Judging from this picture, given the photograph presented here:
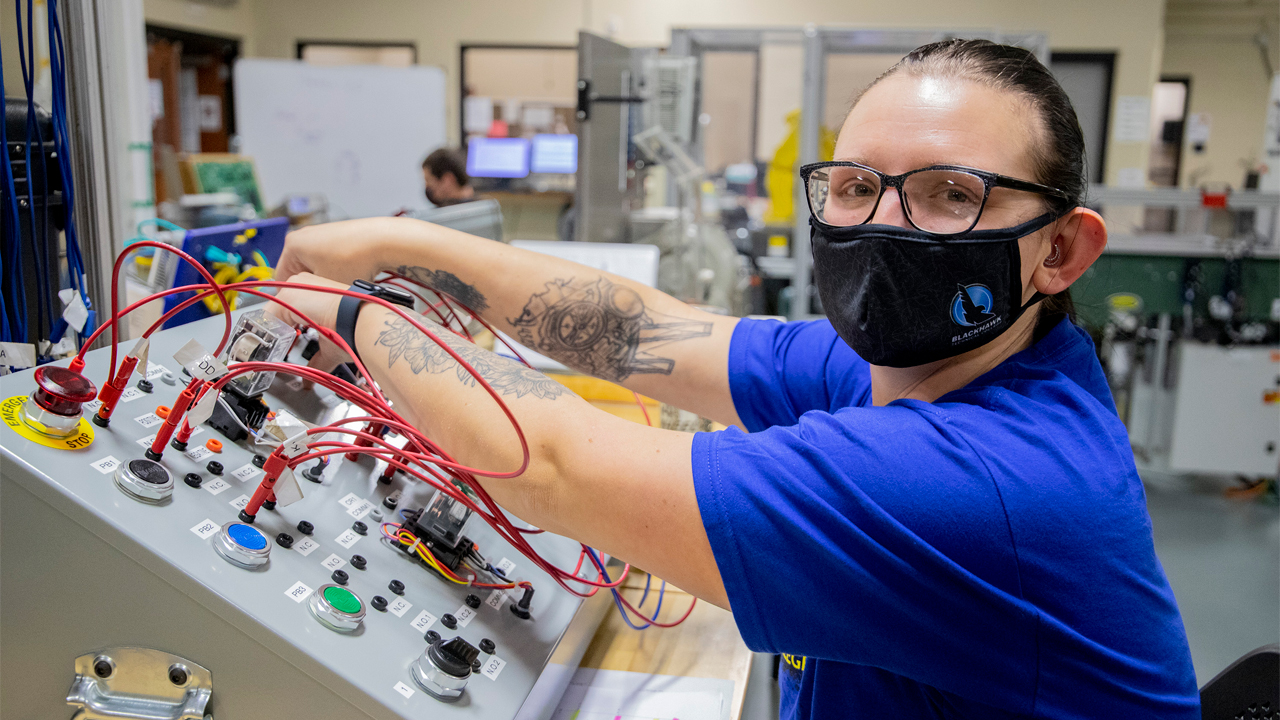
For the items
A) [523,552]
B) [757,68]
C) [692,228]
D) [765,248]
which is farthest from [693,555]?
[757,68]

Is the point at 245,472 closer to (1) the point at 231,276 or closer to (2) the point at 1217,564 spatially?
(1) the point at 231,276

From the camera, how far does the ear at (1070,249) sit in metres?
0.74

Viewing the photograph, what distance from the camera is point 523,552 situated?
842mm

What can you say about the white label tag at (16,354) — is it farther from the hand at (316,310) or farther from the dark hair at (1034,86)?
the dark hair at (1034,86)

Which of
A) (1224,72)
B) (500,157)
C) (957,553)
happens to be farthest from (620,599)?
(1224,72)

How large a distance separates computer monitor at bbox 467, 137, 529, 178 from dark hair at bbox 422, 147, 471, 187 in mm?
2870

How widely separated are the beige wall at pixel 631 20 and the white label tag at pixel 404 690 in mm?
6557

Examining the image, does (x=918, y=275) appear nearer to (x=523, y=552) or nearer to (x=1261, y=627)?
(x=523, y=552)

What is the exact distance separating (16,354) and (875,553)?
760 millimetres

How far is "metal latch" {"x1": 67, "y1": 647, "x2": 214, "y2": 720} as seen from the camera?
0.63 m

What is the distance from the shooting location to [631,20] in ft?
23.4

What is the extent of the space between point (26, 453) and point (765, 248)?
359 cm

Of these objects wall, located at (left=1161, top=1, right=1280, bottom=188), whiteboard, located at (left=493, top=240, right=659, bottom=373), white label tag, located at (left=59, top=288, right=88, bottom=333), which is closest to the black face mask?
white label tag, located at (left=59, top=288, right=88, bottom=333)

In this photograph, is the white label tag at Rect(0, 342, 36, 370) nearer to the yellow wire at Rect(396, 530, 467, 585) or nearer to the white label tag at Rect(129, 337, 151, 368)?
the white label tag at Rect(129, 337, 151, 368)
